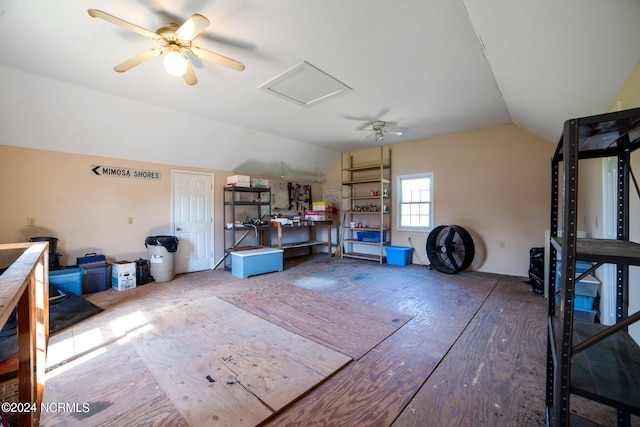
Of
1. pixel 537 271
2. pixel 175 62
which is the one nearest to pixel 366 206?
pixel 537 271

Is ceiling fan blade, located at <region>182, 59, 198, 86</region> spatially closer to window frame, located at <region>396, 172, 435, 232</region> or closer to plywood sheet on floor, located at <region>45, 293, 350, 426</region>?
plywood sheet on floor, located at <region>45, 293, 350, 426</region>

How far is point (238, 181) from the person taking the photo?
521 cm

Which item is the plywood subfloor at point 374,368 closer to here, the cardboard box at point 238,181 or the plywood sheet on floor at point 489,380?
the plywood sheet on floor at point 489,380

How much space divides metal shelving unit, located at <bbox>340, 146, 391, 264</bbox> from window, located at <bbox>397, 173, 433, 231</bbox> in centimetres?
30

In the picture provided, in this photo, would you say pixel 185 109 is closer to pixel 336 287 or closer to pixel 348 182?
pixel 336 287

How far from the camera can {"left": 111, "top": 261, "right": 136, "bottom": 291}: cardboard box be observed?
12.8 feet

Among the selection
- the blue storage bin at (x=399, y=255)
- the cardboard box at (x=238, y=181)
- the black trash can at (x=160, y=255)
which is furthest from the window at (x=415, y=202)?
the black trash can at (x=160, y=255)

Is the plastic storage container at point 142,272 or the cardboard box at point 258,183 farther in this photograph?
the cardboard box at point 258,183

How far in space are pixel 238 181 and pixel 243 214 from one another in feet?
3.16

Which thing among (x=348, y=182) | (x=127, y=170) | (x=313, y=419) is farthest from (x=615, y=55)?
(x=127, y=170)

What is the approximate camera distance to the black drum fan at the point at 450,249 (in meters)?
4.74

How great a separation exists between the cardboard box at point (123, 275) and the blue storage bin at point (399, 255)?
4647 millimetres

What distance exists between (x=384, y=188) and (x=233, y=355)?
16.2 ft

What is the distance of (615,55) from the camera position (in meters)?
1.80
